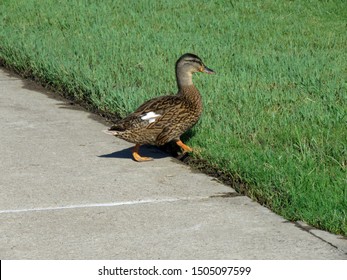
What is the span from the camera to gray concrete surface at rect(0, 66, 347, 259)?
560 centimetres

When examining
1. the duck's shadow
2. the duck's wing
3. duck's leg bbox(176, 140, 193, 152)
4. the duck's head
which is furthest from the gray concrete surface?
the duck's head

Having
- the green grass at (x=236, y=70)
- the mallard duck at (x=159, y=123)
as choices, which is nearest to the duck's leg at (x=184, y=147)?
the mallard duck at (x=159, y=123)

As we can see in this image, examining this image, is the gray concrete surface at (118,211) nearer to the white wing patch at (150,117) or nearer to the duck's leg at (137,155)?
the duck's leg at (137,155)

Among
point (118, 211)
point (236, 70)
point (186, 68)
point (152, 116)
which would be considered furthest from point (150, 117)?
point (236, 70)

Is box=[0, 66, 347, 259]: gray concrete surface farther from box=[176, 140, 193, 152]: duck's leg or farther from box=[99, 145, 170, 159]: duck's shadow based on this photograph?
box=[176, 140, 193, 152]: duck's leg

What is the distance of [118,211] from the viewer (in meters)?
6.38

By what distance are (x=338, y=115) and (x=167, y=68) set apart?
2737 millimetres

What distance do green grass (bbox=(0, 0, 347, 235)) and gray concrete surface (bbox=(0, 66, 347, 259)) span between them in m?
0.30

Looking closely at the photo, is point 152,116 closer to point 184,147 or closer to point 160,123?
point 160,123

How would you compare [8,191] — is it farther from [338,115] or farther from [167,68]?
[167,68]

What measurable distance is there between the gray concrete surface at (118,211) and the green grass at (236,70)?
0.30m

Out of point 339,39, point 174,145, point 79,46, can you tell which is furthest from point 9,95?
point 339,39

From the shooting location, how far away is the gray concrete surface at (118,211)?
560 centimetres

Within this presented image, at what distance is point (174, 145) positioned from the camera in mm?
8195
